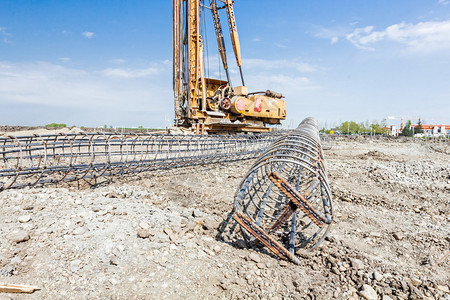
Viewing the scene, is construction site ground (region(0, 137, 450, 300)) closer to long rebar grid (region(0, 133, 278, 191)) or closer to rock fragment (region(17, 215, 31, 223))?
rock fragment (region(17, 215, 31, 223))

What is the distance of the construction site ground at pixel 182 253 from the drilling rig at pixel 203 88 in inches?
337

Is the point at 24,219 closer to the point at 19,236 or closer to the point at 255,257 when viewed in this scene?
the point at 19,236

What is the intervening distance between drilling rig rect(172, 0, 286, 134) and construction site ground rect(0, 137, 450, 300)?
8554 millimetres

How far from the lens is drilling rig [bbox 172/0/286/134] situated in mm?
12578

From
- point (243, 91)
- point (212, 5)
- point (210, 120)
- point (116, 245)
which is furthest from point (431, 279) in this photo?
point (212, 5)


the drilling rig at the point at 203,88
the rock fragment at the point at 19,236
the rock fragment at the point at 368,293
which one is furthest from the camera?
the drilling rig at the point at 203,88

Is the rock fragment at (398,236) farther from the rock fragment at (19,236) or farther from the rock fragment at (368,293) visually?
the rock fragment at (19,236)

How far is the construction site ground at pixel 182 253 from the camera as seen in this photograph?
238cm

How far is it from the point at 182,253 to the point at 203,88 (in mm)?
10559

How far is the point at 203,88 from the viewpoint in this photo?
12633 millimetres

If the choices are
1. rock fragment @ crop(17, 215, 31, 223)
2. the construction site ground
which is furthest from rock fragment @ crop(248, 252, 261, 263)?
rock fragment @ crop(17, 215, 31, 223)

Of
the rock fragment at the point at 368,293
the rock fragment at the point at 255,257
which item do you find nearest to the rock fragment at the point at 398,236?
the rock fragment at the point at 368,293

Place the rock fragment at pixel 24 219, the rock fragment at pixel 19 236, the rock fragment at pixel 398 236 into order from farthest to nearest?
1. the rock fragment at pixel 398 236
2. the rock fragment at pixel 24 219
3. the rock fragment at pixel 19 236

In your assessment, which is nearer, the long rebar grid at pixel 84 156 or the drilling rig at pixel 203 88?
the long rebar grid at pixel 84 156
